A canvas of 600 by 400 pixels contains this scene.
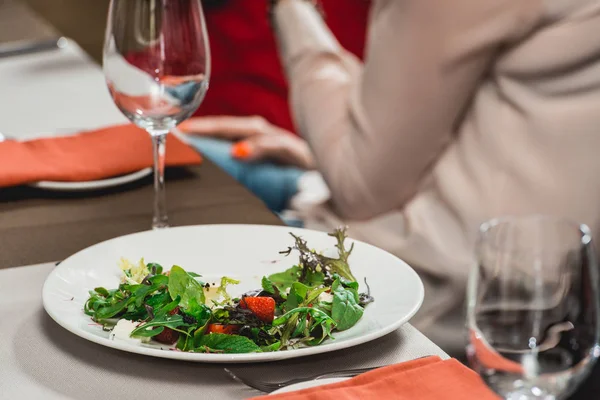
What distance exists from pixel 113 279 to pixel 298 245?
0.53 ft

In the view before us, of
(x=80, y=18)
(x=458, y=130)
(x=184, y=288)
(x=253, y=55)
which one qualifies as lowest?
(x=80, y=18)

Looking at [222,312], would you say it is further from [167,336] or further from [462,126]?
[462,126]

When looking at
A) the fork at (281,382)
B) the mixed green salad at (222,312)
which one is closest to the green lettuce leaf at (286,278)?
the mixed green salad at (222,312)

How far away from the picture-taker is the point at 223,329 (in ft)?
2.10

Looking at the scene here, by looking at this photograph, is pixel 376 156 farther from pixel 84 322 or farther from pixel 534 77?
pixel 84 322

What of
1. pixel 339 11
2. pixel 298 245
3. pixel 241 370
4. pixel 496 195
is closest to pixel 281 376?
pixel 241 370

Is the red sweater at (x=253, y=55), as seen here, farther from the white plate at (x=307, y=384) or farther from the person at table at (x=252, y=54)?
the white plate at (x=307, y=384)

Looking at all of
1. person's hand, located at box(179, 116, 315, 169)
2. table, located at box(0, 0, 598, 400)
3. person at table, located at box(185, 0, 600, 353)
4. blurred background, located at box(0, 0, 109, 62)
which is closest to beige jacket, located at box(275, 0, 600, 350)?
person at table, located at box(185, 0, 600, 353)

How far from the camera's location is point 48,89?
60.6 inches

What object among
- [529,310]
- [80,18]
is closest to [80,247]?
[529,310]

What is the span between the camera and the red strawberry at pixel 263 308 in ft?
2.13

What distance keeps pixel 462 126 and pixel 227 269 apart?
0.62 metres

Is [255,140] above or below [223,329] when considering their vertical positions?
below

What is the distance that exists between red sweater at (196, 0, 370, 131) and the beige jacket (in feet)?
4.39
